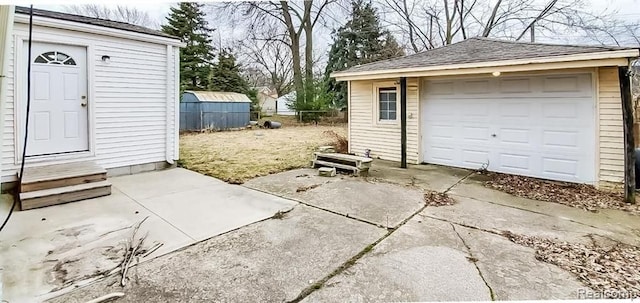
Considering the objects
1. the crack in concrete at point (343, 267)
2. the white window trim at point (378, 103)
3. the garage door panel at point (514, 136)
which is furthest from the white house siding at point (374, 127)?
the crack in concrete at point (343, 267)

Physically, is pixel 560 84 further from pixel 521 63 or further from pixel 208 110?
pixel 208 110

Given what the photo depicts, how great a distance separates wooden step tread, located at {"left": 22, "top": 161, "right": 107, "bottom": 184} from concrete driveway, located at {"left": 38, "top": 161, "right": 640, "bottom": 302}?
8.36 feet

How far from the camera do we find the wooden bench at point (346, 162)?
232 inches

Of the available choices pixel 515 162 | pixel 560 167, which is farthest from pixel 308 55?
pixel 560 167

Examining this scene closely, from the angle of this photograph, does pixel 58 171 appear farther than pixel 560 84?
No

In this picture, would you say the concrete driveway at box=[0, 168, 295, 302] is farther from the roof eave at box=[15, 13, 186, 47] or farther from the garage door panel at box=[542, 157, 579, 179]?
the garage door panel at box=[542, 157, 579, 179]

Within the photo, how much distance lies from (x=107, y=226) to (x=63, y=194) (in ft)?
4.14

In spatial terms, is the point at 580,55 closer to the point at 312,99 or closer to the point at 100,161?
the point at 100,161

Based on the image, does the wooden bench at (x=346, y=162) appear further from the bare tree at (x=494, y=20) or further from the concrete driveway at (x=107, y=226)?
the bare tree at (x=494, y=20)

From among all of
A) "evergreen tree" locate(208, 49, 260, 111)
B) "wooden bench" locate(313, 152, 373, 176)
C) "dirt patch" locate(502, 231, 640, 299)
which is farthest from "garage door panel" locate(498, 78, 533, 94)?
"evergreen tree" locate(208, 49, 260, 111)

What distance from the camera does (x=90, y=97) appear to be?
5148 millimetres

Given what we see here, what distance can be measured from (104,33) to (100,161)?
203 cm

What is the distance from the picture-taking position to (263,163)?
6.84 meters

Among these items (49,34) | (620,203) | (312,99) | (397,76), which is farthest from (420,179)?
(312,99)
